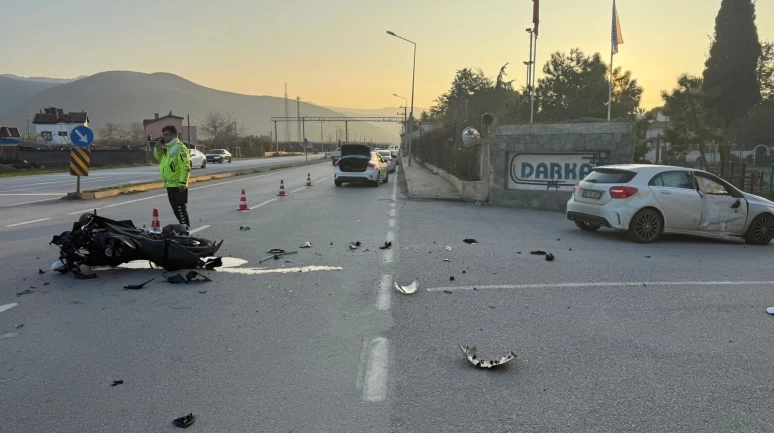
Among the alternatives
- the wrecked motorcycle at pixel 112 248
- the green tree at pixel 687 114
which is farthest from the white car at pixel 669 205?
the green tree at pixel 687 114

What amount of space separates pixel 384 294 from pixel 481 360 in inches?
84.0

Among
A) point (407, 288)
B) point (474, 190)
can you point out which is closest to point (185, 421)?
point (407, 288)

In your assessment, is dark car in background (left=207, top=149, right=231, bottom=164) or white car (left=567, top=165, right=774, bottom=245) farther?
dark car in background (left=207, top=149, right=231, bottom=164)

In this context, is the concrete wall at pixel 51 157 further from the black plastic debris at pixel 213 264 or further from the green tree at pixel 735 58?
the green tree at pixel 735 58

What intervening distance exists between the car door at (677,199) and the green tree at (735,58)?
143 feet

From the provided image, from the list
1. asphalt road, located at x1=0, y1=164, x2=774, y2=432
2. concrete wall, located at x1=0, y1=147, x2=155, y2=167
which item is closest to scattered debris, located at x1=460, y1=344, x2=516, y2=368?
asphalt road, located at x1=0, y1=164, x2=774, y2=432

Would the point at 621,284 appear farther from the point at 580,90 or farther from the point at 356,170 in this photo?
the point at 580,90

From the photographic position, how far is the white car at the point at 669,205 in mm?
10367

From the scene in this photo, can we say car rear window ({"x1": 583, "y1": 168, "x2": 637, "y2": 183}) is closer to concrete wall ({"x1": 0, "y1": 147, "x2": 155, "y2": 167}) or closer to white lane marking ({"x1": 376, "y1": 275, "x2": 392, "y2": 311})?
white lane marking ({"x1": 376, "y1": 275, "x2": 392, "y2": 311})

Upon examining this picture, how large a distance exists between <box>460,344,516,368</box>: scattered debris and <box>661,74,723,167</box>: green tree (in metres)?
38.8

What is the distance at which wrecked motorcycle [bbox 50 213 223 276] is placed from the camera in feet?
22.6

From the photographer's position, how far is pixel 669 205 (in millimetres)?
10422

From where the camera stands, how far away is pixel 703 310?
5.70 m

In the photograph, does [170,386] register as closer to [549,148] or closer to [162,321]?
[162,321]
